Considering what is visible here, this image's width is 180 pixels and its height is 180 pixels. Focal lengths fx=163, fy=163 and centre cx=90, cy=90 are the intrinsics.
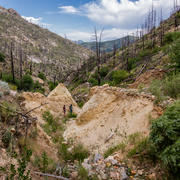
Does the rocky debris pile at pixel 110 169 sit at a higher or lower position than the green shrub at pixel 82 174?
lower

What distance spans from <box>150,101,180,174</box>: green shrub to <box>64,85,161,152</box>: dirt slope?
1.98m

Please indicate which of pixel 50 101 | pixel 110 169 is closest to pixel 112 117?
pixel 110 169

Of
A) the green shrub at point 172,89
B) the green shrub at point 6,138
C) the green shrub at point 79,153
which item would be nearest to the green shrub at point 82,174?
the green shrub at point 6,138

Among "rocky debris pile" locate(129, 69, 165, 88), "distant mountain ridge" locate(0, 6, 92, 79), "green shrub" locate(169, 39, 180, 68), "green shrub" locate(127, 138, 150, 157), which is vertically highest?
"distant mountain ridge" locate(0, 6, 92, 79)

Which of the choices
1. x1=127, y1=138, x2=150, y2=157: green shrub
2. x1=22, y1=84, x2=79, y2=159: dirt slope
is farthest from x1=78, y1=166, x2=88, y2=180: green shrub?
x1=22, y1=84, x2=79, y2=159: dirt slope

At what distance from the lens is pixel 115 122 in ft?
29.4

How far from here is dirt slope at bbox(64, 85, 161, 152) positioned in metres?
7.09

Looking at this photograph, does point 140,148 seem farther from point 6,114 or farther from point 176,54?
point 176,54

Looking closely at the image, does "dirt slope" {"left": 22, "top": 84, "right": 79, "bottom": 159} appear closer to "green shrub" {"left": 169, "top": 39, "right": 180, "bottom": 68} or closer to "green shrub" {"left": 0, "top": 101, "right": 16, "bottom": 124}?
"green shrub" {"left": 0, "top": 101, "right": 16, "bottom": 124}

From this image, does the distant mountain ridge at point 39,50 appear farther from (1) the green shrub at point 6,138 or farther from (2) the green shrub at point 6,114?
(1) the green shrub at point 6,138

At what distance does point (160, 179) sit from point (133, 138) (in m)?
1.89

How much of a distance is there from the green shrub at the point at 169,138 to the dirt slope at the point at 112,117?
77.9 inches

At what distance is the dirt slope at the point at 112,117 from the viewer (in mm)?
7088

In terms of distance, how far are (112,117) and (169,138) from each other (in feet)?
→ 19.9
